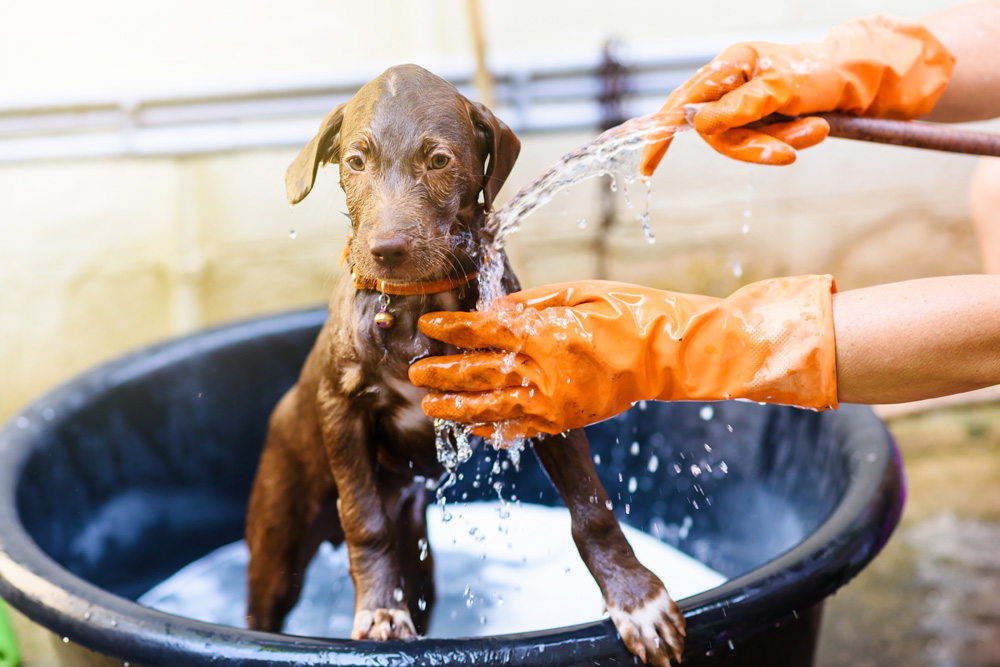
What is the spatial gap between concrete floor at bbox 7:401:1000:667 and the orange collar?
1644 millimetres

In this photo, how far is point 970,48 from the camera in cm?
189

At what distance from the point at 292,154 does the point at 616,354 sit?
185 centimetres

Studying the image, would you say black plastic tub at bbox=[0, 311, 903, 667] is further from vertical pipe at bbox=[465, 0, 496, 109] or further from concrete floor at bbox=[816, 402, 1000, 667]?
vertical pipe at bbox=[465, 0, 496, 109]

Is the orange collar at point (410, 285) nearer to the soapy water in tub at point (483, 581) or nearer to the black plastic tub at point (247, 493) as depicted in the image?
the black plastic tub at point (247, 493)

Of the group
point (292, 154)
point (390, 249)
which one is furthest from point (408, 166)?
point (292, 154)

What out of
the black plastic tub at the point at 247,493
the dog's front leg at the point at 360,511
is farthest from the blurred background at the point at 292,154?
the dog's front leg at the point at 360,511

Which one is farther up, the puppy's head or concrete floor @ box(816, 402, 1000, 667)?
the puppy's head

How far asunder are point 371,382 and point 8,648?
69.8 inches

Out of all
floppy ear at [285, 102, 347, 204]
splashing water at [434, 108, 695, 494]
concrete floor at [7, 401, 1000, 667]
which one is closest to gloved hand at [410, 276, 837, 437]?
splashing water at [434, 108, 695, 494]

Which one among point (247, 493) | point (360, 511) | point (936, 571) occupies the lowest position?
point (936, 571)

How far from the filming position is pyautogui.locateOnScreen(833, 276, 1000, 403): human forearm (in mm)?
1325

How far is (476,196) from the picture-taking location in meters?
1.23

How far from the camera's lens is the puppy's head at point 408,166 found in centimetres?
112

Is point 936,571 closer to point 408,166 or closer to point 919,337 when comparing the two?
point 919,337
